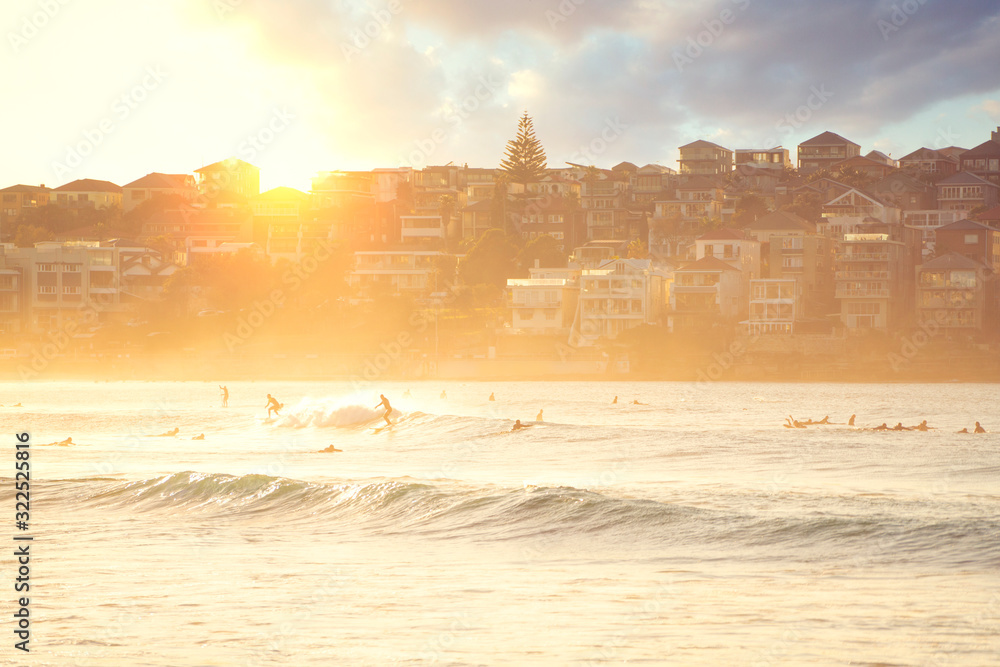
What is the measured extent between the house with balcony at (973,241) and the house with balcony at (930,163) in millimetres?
31928

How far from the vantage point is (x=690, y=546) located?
1347 centimetres

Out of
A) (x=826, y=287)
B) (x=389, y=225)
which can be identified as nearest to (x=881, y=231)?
(x=826, y=287)

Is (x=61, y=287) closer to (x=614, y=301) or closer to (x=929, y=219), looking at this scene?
(x=614, y=301)

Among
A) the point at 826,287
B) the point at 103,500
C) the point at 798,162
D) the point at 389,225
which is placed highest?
the point at 798,162

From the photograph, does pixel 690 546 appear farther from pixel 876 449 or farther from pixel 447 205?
pixel 447 205


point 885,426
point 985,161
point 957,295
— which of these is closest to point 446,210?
point 957,295

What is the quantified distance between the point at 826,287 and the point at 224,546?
7891cm

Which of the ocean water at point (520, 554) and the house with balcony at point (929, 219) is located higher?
the house with balcony at point (929, 219)

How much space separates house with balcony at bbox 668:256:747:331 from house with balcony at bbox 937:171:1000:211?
36.0 m

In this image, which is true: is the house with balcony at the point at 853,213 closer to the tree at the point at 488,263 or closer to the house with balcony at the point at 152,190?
the tree at the point at 488,263

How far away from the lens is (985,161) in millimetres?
113875

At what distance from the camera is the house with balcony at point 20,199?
122713mm

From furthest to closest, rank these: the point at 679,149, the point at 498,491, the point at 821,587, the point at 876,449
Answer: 1. the point at 679,149
2. the point at 876,449
3. the point at 498,491
4. the point at 821,587

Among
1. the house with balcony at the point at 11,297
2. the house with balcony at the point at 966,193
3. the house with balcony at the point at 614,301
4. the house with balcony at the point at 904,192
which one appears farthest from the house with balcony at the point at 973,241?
the house with balcony at the point at 11,297
